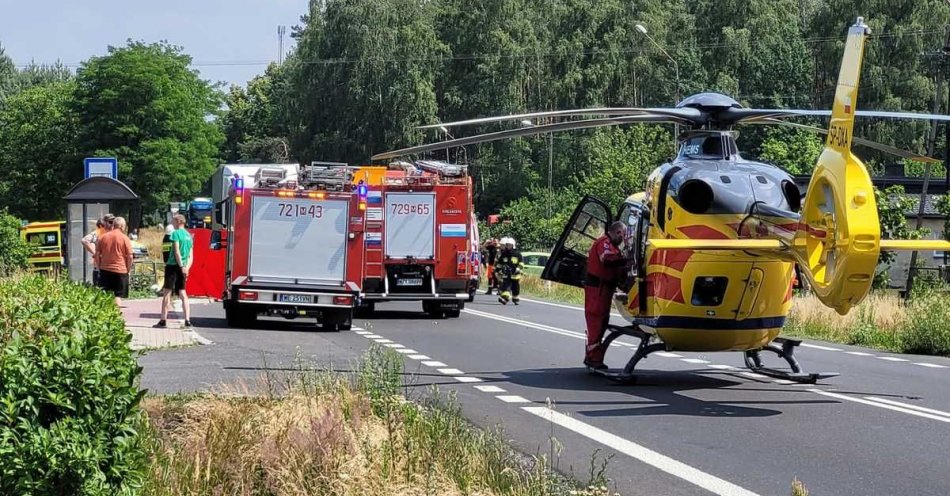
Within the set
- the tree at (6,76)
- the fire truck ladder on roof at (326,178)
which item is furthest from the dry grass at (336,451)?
the tree at (6,76)

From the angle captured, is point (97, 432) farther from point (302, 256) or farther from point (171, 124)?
point (171, 124)

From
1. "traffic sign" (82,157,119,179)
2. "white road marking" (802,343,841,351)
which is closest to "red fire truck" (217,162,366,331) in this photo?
"traffic sign" (82,157,119,179)

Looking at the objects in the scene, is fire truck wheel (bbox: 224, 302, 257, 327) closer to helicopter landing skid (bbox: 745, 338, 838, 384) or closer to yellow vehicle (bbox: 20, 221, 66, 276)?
helicopter landing skid (bbox: 745, 338, 838, 384)

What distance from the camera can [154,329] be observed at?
2138 centimetres

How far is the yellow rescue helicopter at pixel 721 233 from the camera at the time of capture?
11.0 metres

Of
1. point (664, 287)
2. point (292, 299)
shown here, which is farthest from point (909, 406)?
point (292, 299)

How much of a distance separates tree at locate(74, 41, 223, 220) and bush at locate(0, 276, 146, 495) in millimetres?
67025

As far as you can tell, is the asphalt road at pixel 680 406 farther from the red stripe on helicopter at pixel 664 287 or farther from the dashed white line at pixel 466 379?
the red stripe on helicopter at pixel 664 287

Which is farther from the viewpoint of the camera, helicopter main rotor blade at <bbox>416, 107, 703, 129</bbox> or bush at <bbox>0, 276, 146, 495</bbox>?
helicopter main rotor blade at <bbox>416, 107, 703, 129</bbox>

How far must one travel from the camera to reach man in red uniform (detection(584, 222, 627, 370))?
48.8 ft

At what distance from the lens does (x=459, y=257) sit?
28.6 m

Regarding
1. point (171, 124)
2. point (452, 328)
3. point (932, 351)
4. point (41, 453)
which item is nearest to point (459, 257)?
point (452, 328)

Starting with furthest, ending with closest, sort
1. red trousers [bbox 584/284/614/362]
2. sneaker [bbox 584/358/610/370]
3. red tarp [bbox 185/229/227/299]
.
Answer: red tarp [bbox 185/229/227/299] < sneaker [bbox 584/358/610/370] < red trousers [bbox 584/284/614/362]

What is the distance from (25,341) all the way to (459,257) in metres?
21.5
